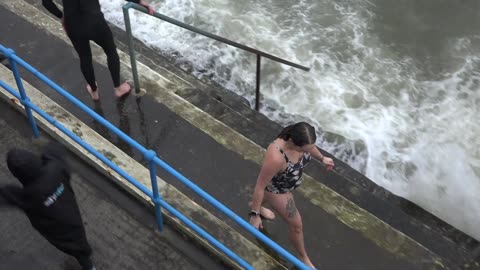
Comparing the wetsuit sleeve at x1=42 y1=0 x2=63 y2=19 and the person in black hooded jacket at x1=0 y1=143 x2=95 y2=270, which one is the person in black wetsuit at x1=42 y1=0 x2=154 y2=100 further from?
the person in black hooded jacket at x1=0 y1=143 x2=95 y2=270

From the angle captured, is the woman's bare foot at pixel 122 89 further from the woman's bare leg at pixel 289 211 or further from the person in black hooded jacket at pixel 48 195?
the woman's bare leg at pixel 289 211

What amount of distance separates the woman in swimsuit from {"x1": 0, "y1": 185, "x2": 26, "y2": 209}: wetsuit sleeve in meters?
1.61

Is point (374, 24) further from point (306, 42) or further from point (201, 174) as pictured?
point (201, 174)

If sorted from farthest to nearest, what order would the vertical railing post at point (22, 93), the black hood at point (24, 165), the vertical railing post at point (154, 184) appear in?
the vertical railing post at point (22, 93) → the vertical railing post at point (154, 184) → the black hood at point (24, 165)

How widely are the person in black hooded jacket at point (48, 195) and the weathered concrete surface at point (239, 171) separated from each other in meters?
1.52

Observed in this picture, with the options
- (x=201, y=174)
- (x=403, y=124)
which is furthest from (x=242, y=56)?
(x=201, y=174)

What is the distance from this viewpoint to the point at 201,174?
4.72 metres

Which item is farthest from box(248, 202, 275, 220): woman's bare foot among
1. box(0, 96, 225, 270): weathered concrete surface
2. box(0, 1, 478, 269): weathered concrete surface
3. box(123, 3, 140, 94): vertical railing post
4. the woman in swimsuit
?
box(123, 3, 140, 94): vertical railing post

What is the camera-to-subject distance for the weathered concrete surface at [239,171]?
4.30 meters

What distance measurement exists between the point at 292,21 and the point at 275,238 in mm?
6281

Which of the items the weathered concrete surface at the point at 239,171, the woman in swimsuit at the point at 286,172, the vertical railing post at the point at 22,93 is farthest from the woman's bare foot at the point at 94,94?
the woman in swimsuit at the point at 286,172

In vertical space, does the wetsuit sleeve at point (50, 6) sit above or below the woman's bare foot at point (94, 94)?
above

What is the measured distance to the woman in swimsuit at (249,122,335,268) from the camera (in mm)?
3488

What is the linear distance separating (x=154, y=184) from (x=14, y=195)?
2.89 ft
